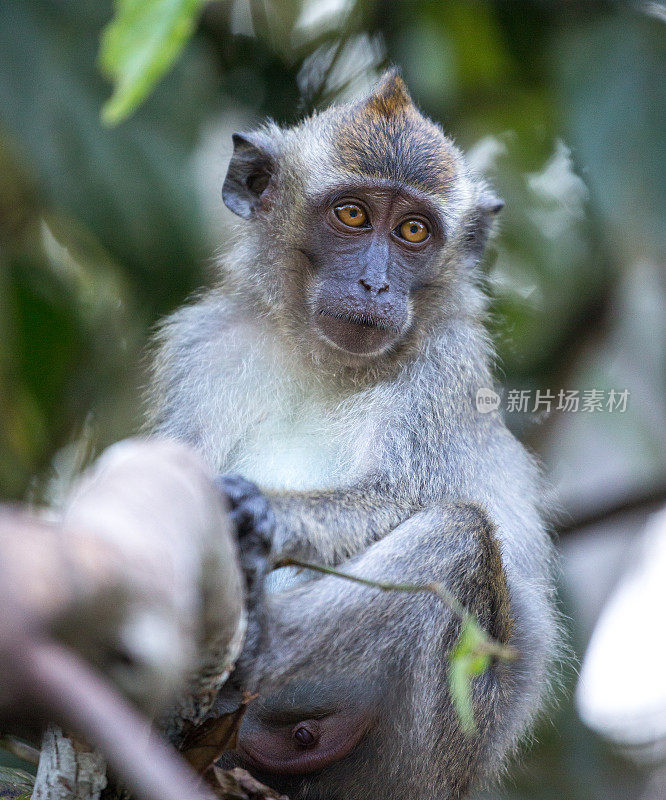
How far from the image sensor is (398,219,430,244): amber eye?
492 cm

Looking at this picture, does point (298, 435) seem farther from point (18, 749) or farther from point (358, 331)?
point (18, 749)

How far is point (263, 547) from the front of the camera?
3.32 m

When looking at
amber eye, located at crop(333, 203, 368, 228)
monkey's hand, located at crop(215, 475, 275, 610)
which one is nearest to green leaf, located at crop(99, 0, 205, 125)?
monkey's hand, located at crop(215, 475, 275, 610)

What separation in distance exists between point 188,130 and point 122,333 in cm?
152

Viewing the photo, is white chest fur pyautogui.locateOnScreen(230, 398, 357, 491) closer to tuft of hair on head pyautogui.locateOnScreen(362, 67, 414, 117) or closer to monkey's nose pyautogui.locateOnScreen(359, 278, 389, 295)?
monkey's nose pyautogui.locateOnScreen(359, 278, 389, 295)

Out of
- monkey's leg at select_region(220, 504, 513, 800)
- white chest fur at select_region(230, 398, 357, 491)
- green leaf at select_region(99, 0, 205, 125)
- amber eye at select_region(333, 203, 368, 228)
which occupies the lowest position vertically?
monkey's leg at select_region(220, 504, 513, 800)

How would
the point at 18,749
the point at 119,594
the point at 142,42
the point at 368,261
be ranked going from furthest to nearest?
1. the point at 368,261
2. the point at 18,749
3. the point at 142,42
4. the point at 119,594

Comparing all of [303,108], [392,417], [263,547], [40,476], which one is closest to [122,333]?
[40,476]

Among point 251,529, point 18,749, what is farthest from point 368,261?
point 18,749

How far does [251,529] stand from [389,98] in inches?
107

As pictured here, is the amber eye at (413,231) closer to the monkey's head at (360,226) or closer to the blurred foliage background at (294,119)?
the monkey's head at (360,226)

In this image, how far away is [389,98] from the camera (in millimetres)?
5137

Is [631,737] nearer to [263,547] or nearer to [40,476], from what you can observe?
[40,476]

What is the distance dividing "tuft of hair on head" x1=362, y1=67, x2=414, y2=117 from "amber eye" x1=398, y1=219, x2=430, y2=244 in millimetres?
585
